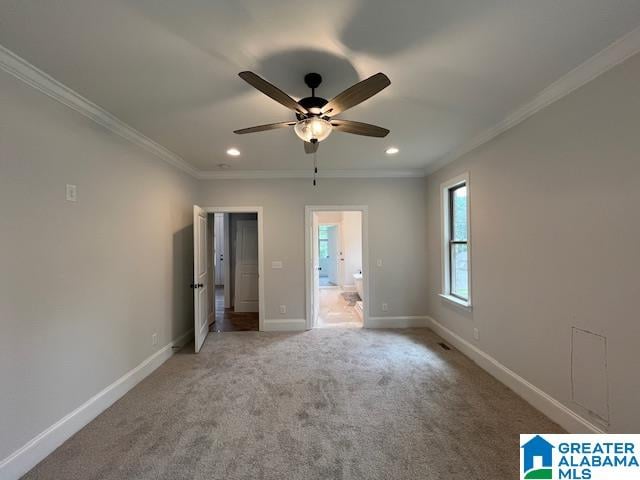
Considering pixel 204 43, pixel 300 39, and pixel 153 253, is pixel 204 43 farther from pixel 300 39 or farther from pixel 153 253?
pixel 153 253

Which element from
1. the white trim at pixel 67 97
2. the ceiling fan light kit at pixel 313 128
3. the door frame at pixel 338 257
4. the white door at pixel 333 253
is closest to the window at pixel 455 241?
the ceiling fan light kit at pixel 313 128

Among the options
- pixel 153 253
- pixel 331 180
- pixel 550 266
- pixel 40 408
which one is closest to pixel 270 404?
pixel 40 408

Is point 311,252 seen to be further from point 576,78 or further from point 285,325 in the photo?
point 576,78

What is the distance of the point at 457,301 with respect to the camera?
3547 mm

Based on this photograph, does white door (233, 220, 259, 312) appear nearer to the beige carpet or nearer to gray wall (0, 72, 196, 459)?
the beige carpet

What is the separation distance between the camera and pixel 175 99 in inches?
83.3

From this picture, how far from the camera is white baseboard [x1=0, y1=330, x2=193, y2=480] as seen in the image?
5.32ft

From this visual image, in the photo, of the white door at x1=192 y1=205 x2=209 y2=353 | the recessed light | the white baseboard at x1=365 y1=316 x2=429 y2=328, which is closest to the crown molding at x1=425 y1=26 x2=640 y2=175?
the recessed light

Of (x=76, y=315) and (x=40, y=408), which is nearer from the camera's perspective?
(x=40, y=408)

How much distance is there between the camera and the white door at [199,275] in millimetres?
3541

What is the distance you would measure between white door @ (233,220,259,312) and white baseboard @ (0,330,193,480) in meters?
2.76

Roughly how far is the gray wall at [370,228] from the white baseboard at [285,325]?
6 cm

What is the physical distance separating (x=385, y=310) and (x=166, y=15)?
4.23 m

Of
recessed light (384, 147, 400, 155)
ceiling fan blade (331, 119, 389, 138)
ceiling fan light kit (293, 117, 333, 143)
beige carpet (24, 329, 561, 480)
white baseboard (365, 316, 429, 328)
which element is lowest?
beige carpet (24, 329, 561, 480)
